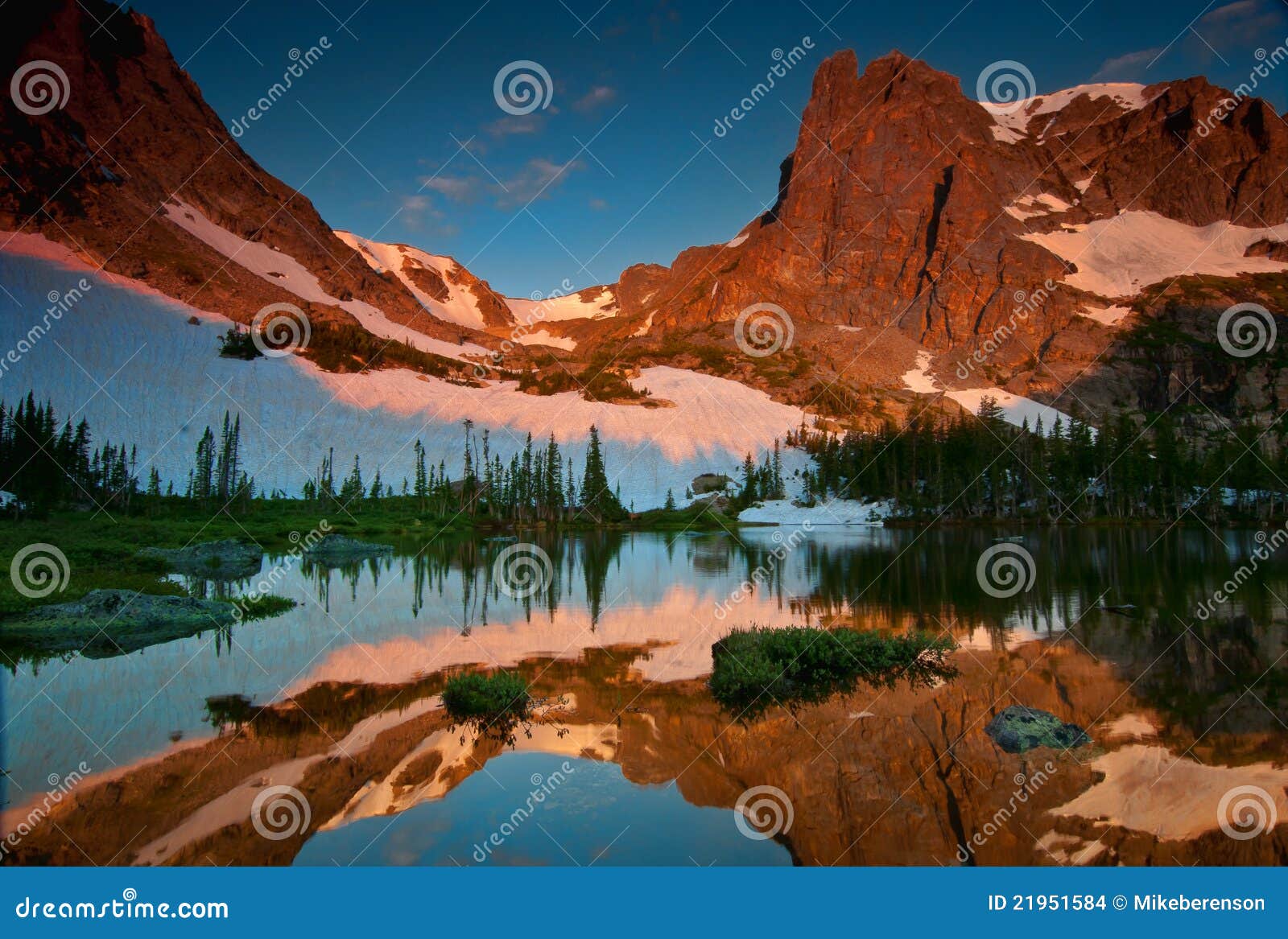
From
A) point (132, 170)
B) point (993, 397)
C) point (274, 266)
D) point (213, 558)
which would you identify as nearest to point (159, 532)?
point (213, 558)

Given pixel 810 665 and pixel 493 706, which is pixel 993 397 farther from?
pixel 493 706

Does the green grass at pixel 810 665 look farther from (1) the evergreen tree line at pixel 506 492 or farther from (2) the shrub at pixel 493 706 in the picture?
(1) the evergreen tree line at pixel 506 492

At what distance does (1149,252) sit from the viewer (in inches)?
7377

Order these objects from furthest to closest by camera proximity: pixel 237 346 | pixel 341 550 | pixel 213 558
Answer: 1. pixel 237 346
2. pixel 341 550
3. pixel 213 558

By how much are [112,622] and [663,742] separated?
17.5m

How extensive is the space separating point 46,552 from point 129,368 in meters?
85.3

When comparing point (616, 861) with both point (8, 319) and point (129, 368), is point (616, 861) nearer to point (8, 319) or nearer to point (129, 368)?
point (129, 368)

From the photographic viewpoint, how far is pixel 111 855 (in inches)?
328

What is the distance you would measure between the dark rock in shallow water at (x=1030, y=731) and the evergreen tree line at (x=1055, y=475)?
221ft

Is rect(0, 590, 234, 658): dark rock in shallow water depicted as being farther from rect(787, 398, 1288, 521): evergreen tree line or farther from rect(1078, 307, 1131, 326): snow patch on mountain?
→ rect(1078, 307, 1131, 326): snow patch on mountain

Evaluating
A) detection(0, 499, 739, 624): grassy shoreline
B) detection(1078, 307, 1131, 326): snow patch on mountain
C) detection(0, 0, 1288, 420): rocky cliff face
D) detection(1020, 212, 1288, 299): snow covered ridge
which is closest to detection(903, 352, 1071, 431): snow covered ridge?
detection(0, 0, 1288, 420): rocky cliff face

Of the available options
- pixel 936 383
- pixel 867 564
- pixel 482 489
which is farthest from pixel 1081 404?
pixel 867 564

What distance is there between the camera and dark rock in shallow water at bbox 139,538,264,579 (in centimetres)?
3353

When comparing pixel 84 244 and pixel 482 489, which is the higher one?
pixel 84 244
